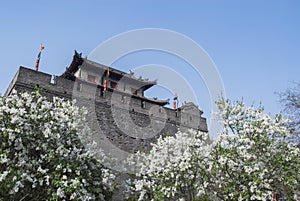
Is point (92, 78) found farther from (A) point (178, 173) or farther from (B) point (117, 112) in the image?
(A) point (178, 173)

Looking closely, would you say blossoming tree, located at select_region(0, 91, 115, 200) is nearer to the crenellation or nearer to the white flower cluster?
the white flower cluster

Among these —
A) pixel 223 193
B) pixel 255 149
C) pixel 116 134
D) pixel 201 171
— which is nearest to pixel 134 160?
pixel 116 134

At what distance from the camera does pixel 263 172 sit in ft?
18.9

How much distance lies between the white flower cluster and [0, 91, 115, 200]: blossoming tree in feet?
6.10

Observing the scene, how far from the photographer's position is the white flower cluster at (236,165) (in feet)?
19.4

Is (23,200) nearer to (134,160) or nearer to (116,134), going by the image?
(134,160)

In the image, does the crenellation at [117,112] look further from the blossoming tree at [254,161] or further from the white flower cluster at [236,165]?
the blossoming tree at [254,161]

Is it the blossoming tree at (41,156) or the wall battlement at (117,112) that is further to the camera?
the wall battlement at (117,112)

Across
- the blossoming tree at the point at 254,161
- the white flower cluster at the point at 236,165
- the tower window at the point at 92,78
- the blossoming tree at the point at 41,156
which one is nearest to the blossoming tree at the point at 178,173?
the white flower cluster at the point at 236,165

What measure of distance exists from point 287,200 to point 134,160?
454 cm

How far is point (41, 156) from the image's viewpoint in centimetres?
547

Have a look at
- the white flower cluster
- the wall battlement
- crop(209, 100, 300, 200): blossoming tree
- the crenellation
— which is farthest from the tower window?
crop(209, 100, 300, 200): blossoming tree

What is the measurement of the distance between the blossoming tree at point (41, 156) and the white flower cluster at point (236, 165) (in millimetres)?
1859

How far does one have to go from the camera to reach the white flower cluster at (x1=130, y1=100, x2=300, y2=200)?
19.4 ft
